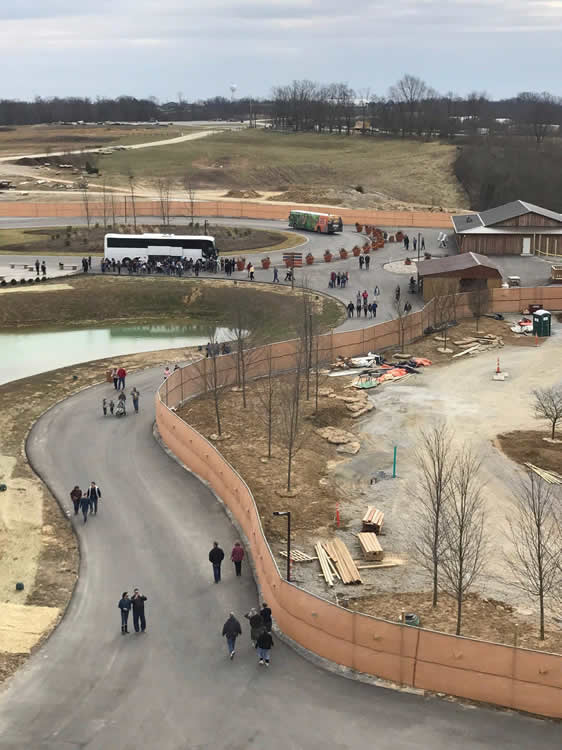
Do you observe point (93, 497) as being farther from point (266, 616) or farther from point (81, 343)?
point (81, 343)

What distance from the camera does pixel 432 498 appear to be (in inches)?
1079

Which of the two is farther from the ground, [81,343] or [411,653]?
[411,653]

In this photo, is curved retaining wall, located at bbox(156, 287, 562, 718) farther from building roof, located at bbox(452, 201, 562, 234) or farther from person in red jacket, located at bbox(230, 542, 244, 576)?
building roof, located at bbox(452, 201, 562, 234)

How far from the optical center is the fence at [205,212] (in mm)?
94688

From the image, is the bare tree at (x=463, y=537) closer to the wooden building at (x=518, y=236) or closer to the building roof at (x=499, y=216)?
the wooden building at (x=518, y=236)

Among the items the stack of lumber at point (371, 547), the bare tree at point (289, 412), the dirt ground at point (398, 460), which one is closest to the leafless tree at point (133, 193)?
the dirt ground at point (398, 460)

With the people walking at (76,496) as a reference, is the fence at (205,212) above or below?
above

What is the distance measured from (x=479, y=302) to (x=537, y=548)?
117ft

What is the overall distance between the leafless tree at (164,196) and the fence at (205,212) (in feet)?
2.66

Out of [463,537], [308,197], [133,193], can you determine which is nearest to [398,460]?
[463,537]

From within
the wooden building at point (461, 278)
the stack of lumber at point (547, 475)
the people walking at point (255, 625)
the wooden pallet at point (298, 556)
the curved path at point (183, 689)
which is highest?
the wooden building at point (461, 278)

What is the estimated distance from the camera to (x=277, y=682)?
23375 mm

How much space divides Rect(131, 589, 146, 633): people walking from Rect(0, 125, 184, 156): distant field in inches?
4734

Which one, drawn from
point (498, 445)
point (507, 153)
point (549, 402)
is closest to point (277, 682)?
point (498, 445)
